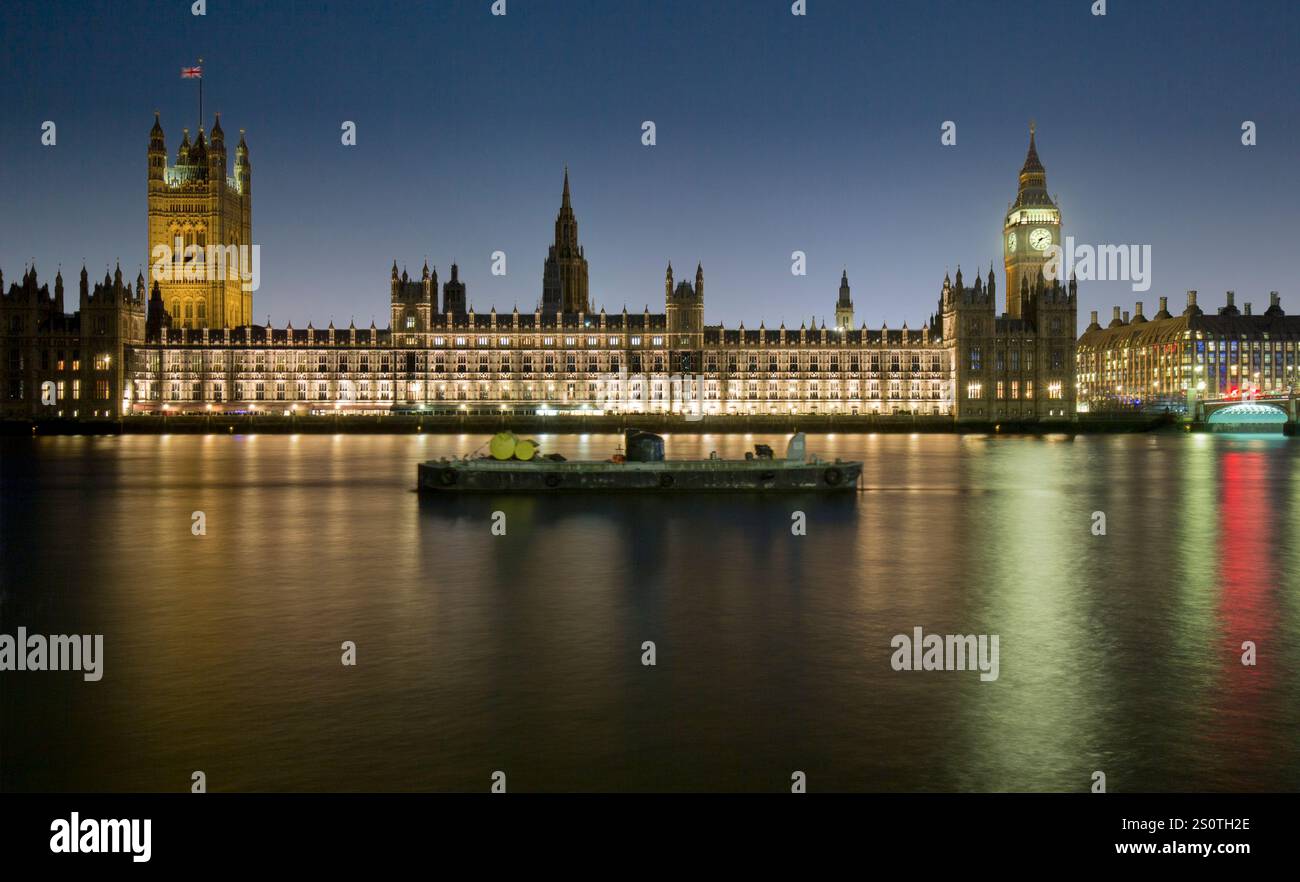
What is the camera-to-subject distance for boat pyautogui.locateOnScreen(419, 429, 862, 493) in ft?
148

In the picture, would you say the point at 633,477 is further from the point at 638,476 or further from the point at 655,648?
the point at 655,648

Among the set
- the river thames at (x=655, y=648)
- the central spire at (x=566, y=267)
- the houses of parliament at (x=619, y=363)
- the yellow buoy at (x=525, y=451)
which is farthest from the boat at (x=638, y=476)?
the central spire at (x=566, y=267)

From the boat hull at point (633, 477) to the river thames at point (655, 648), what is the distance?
16.1 feet

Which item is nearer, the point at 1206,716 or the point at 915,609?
the point at 1206,716

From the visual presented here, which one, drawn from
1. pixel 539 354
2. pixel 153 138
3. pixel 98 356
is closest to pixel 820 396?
pixel 539 354

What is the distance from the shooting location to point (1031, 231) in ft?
639

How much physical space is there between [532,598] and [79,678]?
8.80m

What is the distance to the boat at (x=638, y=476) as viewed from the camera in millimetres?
45156

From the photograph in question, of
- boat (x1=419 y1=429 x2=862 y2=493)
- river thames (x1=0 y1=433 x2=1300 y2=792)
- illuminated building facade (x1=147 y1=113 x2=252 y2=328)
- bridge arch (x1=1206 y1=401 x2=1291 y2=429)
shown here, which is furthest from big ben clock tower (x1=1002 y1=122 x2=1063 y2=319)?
river thames (x1=0 y1=433 x2=1300 y2=792)

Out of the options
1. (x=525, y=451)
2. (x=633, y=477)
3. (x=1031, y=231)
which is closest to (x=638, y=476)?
(x=633, y=477)

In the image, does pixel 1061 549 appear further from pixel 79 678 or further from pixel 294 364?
pixel 294 364

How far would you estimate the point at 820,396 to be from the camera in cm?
15562

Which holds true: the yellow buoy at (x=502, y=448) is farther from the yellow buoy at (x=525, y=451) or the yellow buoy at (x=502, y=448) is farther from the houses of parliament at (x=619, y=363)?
the houses of parliament at (x=619, y=363)

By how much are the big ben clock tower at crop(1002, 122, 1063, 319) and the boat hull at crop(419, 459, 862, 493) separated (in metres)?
159
